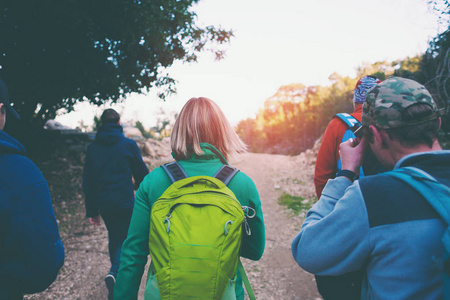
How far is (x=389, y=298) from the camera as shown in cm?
102

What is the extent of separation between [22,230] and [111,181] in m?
1.95

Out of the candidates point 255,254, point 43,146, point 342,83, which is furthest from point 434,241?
point 342,83

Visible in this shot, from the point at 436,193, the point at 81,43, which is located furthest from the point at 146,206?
the point at 81,43

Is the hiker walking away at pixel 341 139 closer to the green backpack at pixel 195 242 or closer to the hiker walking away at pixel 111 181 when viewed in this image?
the green backpack at pixel 195 242

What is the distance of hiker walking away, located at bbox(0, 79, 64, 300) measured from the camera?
1183mm

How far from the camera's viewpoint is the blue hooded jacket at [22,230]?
118 centimetres

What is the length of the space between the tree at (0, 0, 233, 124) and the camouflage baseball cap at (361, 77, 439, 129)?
18.2 ft

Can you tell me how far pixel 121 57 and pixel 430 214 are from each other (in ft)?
24.8

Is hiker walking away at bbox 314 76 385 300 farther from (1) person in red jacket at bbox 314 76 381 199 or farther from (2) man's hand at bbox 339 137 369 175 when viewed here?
(2) man's hand at bbox 339 137 369 175

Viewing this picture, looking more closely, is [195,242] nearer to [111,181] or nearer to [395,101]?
[395,101]

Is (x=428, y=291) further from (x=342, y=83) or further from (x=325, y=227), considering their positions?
(x=342, y=83)

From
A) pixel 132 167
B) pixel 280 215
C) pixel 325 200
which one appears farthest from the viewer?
pixel 280 215

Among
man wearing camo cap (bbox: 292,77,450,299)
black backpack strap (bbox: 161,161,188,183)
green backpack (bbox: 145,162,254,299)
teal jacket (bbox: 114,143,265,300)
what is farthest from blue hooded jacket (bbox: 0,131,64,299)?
man wearing camo cap (bbox: 292,77,450,299)

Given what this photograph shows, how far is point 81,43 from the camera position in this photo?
5.77 metres
